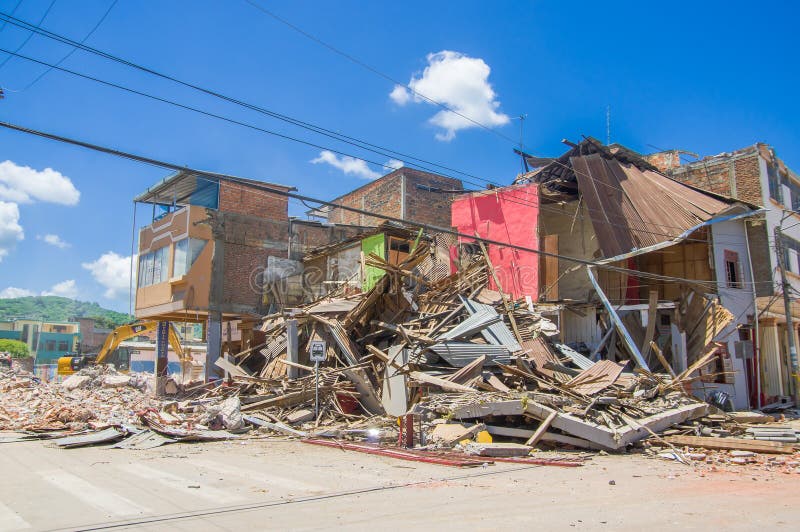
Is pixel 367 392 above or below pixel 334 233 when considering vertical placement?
below

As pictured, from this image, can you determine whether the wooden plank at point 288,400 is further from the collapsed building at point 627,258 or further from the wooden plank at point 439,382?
the collapsed building at point 627,258

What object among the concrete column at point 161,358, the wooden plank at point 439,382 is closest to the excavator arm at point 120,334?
the concrete column at point 161,358

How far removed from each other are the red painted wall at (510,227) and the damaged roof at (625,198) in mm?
960

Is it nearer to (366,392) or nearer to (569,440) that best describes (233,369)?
(366,392)

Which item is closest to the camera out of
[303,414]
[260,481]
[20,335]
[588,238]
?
[260,481]

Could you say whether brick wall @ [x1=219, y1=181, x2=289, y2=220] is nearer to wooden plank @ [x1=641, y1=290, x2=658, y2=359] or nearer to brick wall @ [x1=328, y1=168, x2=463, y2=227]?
brick wall @ [x1=328, y1=168, x2=463, y2=227]

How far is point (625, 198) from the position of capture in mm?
20969

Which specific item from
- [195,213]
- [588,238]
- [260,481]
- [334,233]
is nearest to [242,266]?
[195,213]

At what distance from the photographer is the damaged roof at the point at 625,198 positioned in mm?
20125

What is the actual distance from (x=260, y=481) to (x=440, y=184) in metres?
30.0

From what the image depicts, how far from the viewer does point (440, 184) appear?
37.1 meters

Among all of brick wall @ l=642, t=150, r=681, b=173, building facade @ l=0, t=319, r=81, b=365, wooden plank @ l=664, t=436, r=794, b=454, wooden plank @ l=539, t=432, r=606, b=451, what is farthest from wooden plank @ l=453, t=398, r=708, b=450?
building facade @ l=0, t=319, r=81, b=365

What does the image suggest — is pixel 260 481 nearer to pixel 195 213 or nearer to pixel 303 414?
pixel 303 414

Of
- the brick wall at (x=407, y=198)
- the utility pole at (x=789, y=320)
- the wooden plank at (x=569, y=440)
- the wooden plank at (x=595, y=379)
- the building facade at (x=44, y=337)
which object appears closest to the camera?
the wooden plank at (x=569, y=440)
